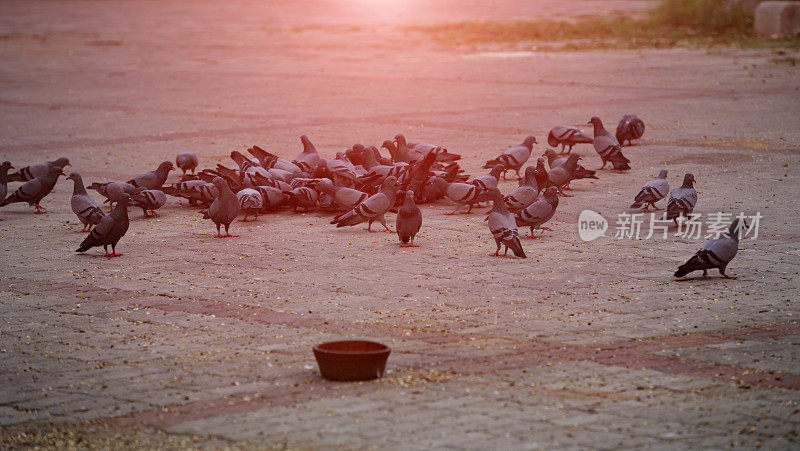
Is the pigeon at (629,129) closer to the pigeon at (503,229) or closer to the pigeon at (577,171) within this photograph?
the pigeon at (577,171)

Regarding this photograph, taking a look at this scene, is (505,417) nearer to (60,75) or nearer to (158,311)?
(158,311)

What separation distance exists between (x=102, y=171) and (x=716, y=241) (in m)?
8.27

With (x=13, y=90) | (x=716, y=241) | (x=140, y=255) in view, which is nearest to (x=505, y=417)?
(x=716, y=241)

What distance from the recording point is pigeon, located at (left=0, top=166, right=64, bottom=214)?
470 inches

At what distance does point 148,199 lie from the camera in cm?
1156

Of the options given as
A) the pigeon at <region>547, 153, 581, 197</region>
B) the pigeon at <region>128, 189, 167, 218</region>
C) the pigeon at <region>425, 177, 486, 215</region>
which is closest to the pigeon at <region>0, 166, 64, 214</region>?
the pigeon at <region>128, 189, 167, 218</region>

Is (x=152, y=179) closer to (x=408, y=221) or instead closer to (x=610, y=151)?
(x=408, y=221)

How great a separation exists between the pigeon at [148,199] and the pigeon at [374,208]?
1.97 meters

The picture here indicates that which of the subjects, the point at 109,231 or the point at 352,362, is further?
the point at 109,231

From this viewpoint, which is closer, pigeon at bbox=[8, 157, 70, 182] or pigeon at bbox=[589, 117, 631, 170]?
pigeon at bbox=[8, 157, 70, 182]

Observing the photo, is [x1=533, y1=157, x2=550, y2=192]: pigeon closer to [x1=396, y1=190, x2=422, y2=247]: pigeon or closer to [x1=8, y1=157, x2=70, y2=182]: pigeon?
[x1=396, y1=190, x2=422, y2=247]: pigeon

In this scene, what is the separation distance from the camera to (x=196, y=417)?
5.93 m

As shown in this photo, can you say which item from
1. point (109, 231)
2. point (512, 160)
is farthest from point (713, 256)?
point (109, 231)

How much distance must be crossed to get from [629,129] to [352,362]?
32.5ft
